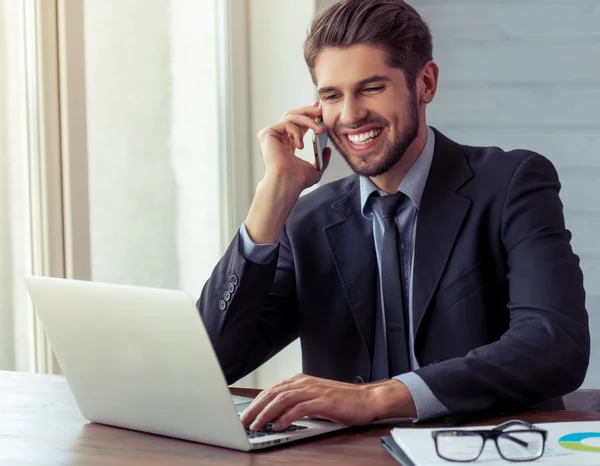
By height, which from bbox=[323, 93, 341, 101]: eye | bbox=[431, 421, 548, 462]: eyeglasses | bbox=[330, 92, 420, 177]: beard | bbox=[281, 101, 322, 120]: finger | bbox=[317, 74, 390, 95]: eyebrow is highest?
bbox=[317, 74, 390, 95]: eyebrow

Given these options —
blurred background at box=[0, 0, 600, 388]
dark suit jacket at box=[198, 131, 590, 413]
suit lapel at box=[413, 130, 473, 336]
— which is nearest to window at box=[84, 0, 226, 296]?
blurred background at box=[0, 0, 600, 388]

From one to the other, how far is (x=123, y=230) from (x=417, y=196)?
3.78ft

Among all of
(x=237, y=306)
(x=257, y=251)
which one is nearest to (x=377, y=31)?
(x=257, y=251)

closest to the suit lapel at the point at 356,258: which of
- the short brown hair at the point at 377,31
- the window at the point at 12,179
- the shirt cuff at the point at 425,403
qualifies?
the short brown hair at the point at 377,31

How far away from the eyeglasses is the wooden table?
0.08 metres

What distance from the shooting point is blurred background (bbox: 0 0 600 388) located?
2242 mm

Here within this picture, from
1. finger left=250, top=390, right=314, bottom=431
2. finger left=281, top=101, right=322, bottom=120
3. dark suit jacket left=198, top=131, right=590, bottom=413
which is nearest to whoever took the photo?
finger left=250, top=390, right=314, bottom=431

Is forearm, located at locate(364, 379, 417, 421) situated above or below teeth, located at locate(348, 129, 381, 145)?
below

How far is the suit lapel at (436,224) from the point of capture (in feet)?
6.18

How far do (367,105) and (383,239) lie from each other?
0.29m

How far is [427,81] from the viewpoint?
2146mm

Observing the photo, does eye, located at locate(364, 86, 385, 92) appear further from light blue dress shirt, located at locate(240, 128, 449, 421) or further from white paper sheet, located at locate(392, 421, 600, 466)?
white paper sheet, located at locate(392, 421, 600, 466)

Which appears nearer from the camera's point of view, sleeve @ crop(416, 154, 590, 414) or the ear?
sleeve @ crop(416, 154, 590, 414)

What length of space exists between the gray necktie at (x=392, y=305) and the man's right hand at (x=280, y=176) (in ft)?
0.66
